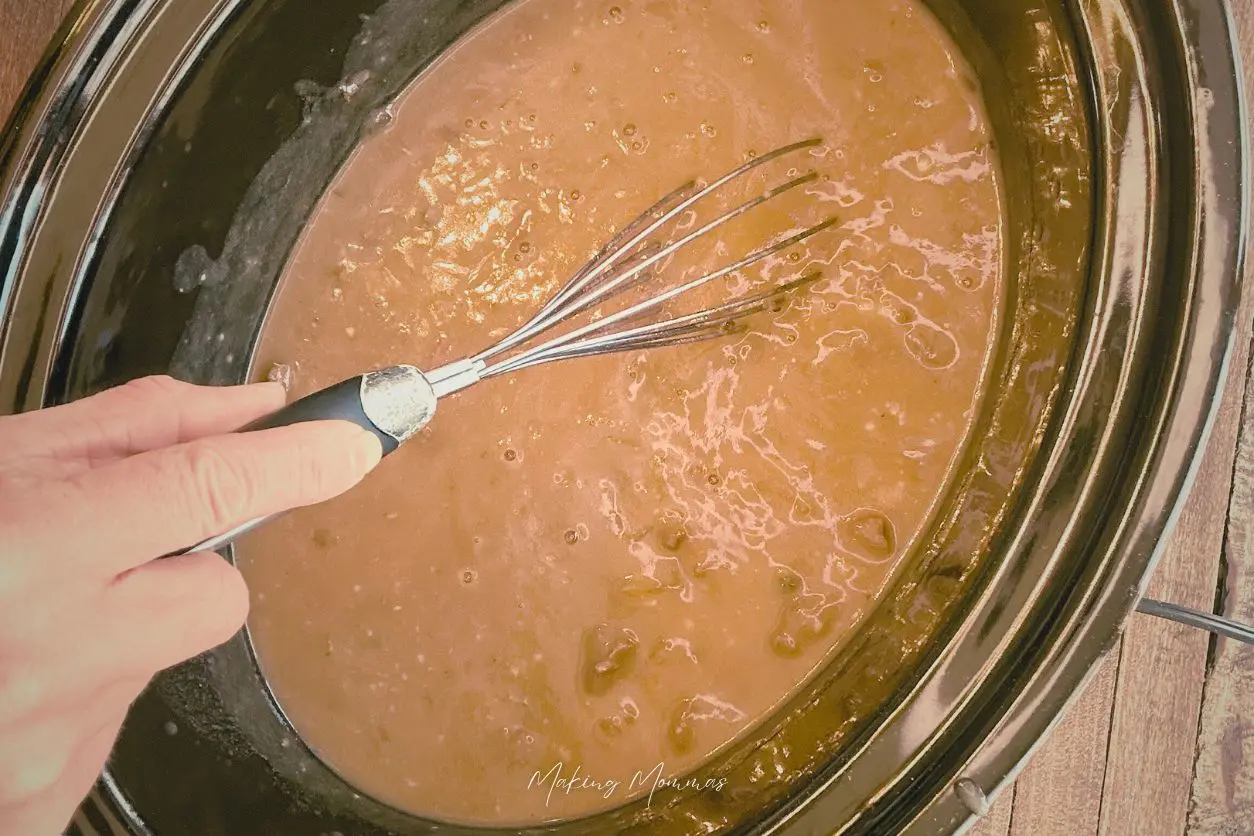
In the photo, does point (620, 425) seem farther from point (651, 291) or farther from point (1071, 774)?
point (1071, 774)

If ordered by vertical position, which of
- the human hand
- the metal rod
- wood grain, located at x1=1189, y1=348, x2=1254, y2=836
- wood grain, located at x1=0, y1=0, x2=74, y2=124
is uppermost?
wood grain, located at x1=0, y1=0, x2=74, y2=124

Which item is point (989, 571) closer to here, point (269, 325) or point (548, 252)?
point (548, 252)

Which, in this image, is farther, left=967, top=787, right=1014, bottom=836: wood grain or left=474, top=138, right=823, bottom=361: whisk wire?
left=967, top=787, right=1014, bottom=836: wood grain

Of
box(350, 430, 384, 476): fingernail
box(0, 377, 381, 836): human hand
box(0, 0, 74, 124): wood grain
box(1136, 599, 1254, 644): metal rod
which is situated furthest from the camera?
box(1136, 599, 1254, 644): metal rod

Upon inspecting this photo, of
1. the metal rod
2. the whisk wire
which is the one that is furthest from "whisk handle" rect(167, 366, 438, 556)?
the metal rod

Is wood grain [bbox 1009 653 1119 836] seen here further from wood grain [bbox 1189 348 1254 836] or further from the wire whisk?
the wire whisk

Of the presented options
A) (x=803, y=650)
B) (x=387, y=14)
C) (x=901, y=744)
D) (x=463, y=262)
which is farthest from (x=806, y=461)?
(x=387, y=14)

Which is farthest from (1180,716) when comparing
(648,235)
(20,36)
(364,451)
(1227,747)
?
(20,36)
